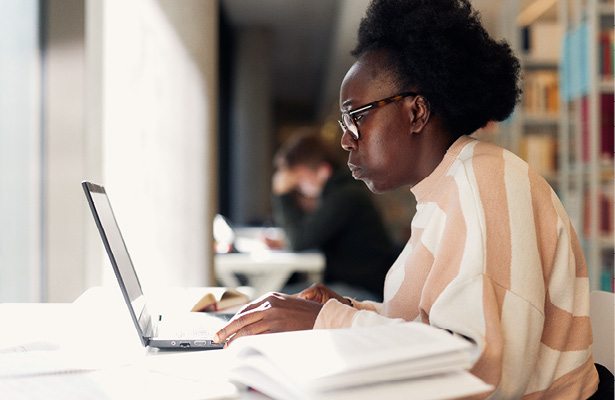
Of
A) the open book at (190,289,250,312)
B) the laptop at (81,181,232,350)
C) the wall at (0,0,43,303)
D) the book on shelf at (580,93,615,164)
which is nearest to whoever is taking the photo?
the laptop at (81,181,232,350)

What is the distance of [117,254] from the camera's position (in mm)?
1074

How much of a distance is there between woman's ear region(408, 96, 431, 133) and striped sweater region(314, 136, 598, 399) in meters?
0.11

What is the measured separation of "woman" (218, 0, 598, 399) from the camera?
79 centimetres

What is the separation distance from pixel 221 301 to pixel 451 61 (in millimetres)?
713

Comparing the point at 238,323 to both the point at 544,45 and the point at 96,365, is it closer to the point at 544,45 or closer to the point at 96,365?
the point at 96,365

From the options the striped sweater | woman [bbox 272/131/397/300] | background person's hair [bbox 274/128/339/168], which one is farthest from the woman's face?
background person's hair [bbox 274/128/339/168]

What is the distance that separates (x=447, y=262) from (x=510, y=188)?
144 mm

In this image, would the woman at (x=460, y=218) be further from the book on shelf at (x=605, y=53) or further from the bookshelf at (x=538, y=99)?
the bookshelf at (x=538, y=99)

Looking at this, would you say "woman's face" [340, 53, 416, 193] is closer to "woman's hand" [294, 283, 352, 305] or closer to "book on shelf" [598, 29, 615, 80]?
"woman's hand" [294, 283, 352, 305]

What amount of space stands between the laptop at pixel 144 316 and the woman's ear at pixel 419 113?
0.51 metres

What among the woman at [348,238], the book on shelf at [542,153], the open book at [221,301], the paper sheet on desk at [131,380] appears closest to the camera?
the paper sheet on desk at [131,380]

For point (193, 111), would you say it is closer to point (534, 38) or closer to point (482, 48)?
point (482, 48)

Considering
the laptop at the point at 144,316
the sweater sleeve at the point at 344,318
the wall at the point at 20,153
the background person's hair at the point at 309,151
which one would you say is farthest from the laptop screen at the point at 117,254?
the background person's hair at the point at 309,151

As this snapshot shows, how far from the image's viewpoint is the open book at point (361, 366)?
610mm
